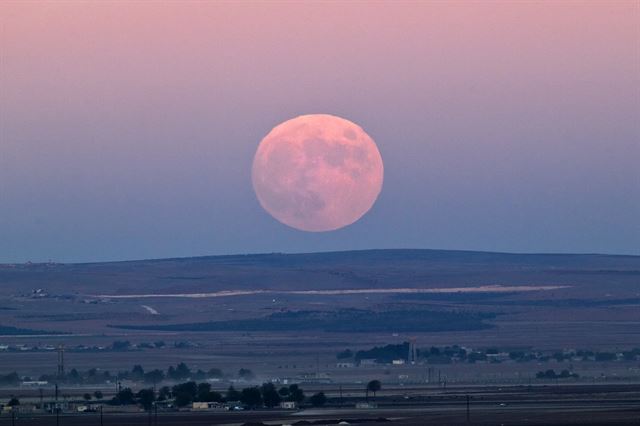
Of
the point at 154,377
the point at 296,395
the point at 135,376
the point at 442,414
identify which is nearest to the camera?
the point at 442,414

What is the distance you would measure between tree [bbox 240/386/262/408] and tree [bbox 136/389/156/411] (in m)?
2.92

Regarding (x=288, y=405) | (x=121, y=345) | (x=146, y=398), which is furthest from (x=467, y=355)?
(x=146, y=398)

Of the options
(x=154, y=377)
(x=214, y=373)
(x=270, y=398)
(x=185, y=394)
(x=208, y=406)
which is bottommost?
(x=208, y=406)

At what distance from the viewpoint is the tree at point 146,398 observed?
185ft

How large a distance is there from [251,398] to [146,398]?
3.37m

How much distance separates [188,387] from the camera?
201 ft

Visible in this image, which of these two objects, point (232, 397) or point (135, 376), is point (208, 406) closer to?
point (232, 397)

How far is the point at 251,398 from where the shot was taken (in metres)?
57.3

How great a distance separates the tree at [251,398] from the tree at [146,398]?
9.59 ft

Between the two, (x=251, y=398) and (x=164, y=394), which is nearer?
(x=251, y=398)

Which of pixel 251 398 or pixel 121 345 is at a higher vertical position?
pixel 121 345

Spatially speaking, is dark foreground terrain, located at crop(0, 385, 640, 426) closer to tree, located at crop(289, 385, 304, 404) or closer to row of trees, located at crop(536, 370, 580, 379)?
tree, located at crop(289, 385, 304, 404)

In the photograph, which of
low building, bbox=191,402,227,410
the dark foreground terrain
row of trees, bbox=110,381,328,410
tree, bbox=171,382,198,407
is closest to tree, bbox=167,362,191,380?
tree, bbox=171,382,198,407

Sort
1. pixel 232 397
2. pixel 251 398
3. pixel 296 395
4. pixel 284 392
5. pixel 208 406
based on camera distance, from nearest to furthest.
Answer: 1. pixel 208 406
2. pixel 251 398
3. pixel 296 395
4. pixel 232 397
5. pixel 284 392
